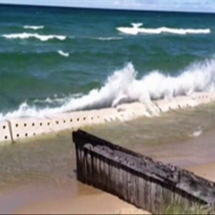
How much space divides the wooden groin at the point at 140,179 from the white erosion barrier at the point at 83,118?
2941 mm

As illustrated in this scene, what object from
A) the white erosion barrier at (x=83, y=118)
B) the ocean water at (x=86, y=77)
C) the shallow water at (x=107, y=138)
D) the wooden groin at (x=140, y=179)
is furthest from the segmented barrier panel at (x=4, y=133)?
the wooden groin at (x=140, y=179)

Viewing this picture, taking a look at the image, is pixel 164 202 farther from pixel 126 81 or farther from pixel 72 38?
pixel 72 38

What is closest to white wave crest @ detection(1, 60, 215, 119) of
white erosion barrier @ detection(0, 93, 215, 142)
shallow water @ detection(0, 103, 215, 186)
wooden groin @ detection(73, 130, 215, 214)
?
white erosion barrier @ detection(0, 93, 215, 142)

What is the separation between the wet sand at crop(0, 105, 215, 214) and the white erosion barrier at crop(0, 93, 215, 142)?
0.30m

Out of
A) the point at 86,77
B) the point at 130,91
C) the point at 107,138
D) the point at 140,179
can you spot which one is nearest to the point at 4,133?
the point at 107,138

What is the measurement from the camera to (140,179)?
612cm

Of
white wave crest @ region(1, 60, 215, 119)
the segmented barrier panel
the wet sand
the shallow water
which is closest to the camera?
the wet sand

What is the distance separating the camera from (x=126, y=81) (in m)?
14.4

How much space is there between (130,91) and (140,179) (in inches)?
306

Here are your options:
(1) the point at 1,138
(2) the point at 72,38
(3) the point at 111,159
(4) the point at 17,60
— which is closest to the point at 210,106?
(1) the point at 1,138

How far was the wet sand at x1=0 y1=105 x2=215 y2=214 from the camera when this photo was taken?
6484 mm

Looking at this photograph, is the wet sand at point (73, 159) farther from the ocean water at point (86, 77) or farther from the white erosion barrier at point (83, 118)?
the ocean water at point (86, 77)

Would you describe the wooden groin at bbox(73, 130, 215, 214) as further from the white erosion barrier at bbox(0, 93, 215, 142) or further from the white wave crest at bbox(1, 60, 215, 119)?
the white wave crest at bbox(1, 60, 215, 119)

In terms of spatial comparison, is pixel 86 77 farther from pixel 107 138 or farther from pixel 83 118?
pixel 107 138
